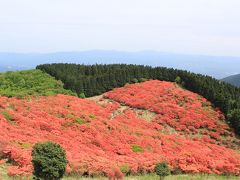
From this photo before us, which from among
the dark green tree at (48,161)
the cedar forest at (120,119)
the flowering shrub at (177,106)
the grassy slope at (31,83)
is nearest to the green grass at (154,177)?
the cedar forest at (120,119)

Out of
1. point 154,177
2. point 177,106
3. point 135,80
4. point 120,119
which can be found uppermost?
point 135,80

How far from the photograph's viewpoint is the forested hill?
59.7 m

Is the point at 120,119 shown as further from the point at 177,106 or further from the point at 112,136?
the point at 112,136

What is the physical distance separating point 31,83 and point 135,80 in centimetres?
1796

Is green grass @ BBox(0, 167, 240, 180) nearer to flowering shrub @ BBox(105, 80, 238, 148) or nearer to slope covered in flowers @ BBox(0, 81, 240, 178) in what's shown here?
slope covered in flowers @ BBox(0, 81, 240, 178)

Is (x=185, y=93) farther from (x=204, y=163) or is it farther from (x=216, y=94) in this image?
(x=204, y=163)

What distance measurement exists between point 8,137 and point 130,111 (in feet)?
100

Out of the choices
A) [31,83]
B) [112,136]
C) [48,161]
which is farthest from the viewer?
[31,83]

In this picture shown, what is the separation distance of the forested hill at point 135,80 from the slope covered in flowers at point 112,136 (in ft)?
6.30

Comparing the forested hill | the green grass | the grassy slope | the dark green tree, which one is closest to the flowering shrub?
the forested hill

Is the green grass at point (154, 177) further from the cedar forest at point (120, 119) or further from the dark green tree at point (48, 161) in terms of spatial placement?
the dark green tree at point (48, 161)

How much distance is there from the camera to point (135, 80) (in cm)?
7231

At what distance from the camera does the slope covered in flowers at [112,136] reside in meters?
27.0

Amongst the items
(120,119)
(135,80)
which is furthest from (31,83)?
(120,119)
